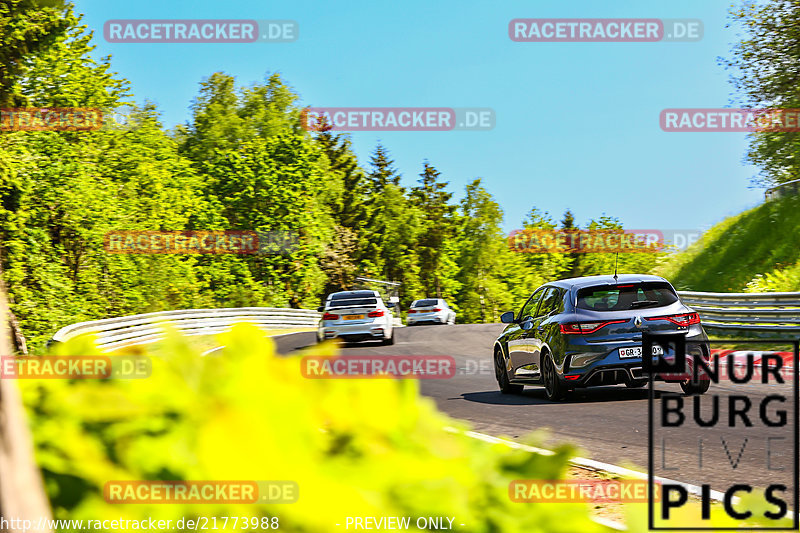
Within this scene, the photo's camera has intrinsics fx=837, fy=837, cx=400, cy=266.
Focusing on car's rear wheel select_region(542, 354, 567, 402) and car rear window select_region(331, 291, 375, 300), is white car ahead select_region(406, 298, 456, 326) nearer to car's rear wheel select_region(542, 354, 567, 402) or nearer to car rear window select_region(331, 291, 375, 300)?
car rear window select_region(331, 291, 375, 300)

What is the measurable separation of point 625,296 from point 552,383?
59.9 inches

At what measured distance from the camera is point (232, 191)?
183 ft

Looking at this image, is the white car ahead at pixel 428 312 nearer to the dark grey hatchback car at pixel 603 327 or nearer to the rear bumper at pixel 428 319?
Answer: the rear bumper at pixel 428 319

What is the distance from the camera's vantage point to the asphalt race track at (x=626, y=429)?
20.9ft

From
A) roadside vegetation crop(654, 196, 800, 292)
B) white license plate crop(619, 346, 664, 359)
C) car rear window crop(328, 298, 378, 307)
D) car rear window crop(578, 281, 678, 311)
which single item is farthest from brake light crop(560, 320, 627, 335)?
roadside vegetation crop(654, 196, 800, 292)

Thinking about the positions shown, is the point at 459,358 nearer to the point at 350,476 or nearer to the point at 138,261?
the point at 350,476

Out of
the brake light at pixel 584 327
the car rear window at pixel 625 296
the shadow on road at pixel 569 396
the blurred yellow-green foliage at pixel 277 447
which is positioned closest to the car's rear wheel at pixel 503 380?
the shadow on road at pixel 569 396

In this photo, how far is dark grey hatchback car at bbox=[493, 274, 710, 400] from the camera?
1067cm

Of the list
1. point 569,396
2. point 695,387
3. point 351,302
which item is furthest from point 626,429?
point 351,302

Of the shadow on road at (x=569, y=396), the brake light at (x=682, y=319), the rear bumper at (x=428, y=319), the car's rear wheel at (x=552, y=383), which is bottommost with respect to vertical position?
the rear bumper at (x=428, y=319)

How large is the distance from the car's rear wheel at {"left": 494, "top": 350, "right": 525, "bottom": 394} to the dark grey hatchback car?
4.30ft

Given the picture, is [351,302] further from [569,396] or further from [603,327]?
[603,327]

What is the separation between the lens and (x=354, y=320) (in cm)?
2406

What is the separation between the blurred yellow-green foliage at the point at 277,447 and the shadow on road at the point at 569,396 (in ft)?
32.2
